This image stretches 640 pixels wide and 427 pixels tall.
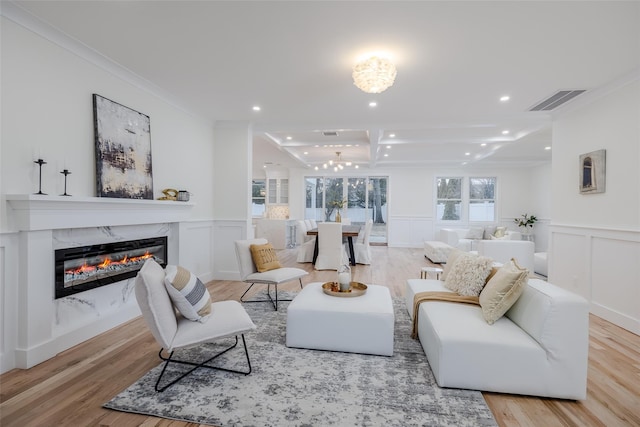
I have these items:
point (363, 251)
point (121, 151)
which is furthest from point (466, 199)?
point (121, 151)

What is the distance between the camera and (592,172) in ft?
11.6

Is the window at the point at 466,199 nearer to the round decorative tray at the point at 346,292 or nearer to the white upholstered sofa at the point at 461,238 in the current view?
the white upholstered sofa at the point at 461,238

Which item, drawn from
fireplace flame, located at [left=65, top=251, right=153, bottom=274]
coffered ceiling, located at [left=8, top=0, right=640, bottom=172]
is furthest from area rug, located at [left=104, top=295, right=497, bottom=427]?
coffered ceiling, located at [left=8, top=0, right=640, bottom=172]

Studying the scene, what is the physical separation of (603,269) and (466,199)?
20.0 feet

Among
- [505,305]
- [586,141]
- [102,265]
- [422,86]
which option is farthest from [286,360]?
[586,141]

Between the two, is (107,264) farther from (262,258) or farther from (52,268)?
(262,258)

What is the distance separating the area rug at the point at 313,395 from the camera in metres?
1.72

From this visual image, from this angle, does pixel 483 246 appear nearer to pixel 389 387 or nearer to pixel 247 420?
pixel 389 387

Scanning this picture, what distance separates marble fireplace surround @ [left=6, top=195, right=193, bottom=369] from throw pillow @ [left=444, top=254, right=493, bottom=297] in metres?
3.31

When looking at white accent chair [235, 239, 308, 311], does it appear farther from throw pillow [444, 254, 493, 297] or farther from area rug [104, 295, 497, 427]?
throw pillow [444, 254, 493, 297]

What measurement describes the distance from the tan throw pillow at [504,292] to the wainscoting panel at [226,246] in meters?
3.69

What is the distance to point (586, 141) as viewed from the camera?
368cm

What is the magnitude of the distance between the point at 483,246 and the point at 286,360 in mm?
4799

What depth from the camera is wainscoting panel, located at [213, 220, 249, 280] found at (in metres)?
4.95
